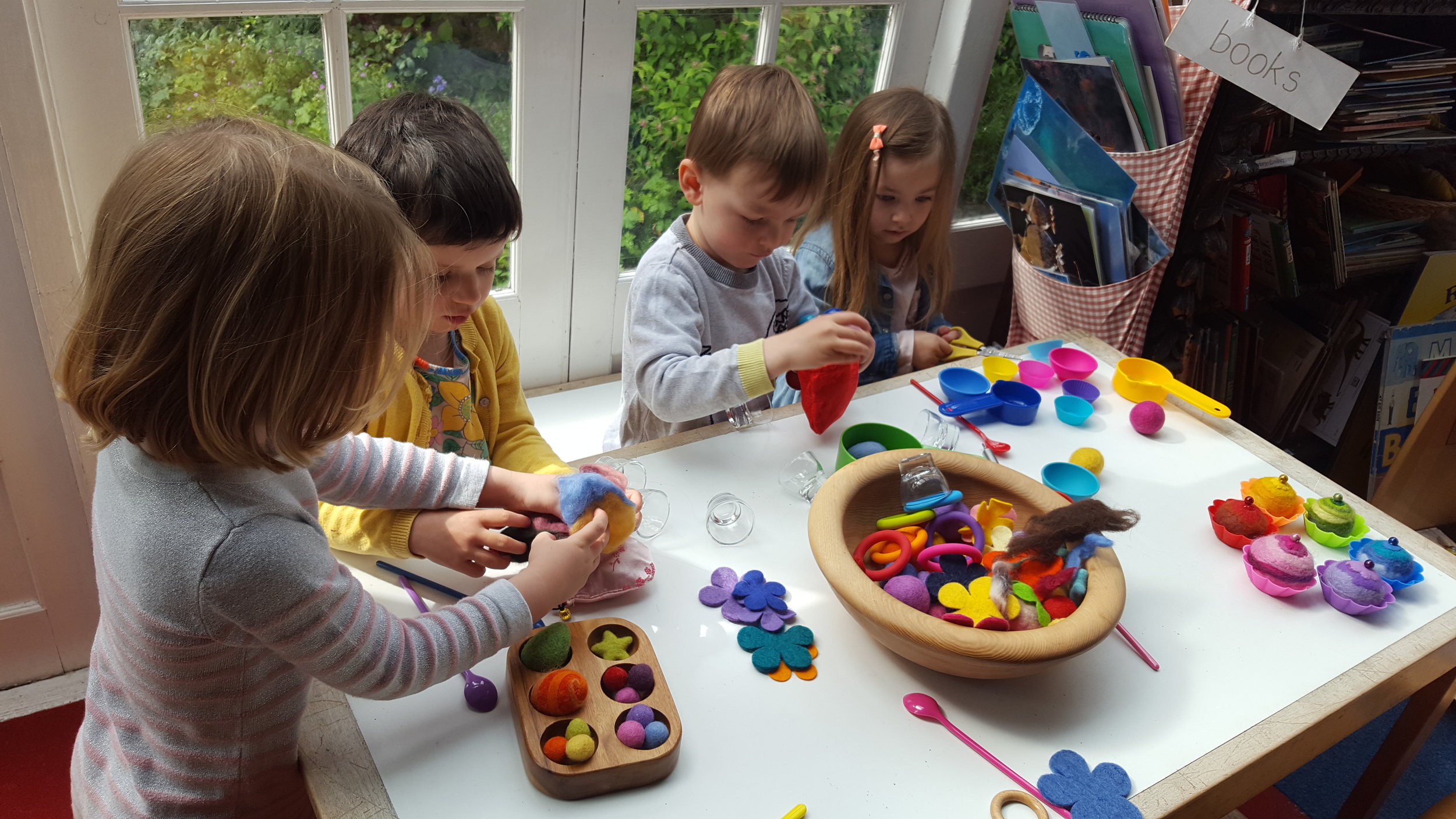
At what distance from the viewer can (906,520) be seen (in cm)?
88

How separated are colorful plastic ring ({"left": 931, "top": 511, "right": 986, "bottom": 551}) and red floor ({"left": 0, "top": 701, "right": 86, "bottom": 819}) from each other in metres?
1.07

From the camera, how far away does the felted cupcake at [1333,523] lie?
982mm

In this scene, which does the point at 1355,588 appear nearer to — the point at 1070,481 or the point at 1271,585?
the point at 1271,585

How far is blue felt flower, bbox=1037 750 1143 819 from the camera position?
664 mm

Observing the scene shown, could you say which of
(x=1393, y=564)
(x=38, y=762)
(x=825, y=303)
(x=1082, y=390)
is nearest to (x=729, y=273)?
(x=825, y=303)

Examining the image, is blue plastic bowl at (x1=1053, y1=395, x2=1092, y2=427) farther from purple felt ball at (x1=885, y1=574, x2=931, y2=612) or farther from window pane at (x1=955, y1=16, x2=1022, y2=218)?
window pane at (x1=955, y1=16, x2=1022, y2=218)

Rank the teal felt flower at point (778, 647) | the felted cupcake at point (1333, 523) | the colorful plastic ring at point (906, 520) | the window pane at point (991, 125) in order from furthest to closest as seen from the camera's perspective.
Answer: the window pane at point (991, 125), the felted cupcake at point (1333, 523), the colorful plastic ring at point (906, 520), the teal felt flower at point (778, 647)

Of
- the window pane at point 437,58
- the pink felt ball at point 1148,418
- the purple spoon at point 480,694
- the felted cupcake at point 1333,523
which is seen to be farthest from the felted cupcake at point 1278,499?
the window pane at point 437,58

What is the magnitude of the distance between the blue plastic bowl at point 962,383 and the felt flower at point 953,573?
0.31 metres

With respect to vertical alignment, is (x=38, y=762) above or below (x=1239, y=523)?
below

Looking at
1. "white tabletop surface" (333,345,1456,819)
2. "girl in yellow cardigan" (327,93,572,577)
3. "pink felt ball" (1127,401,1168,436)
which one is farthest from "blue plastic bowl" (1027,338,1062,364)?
"girl in yellow cardigan" (327,93,572,577)

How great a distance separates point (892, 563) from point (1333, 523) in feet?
1.68

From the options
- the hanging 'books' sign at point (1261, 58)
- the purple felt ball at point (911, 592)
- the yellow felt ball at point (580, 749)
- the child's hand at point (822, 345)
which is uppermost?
the hanging 'books' sign at point (1261, 58)

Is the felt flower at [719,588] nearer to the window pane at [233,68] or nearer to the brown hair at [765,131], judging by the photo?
the brown hair at [765,131]
